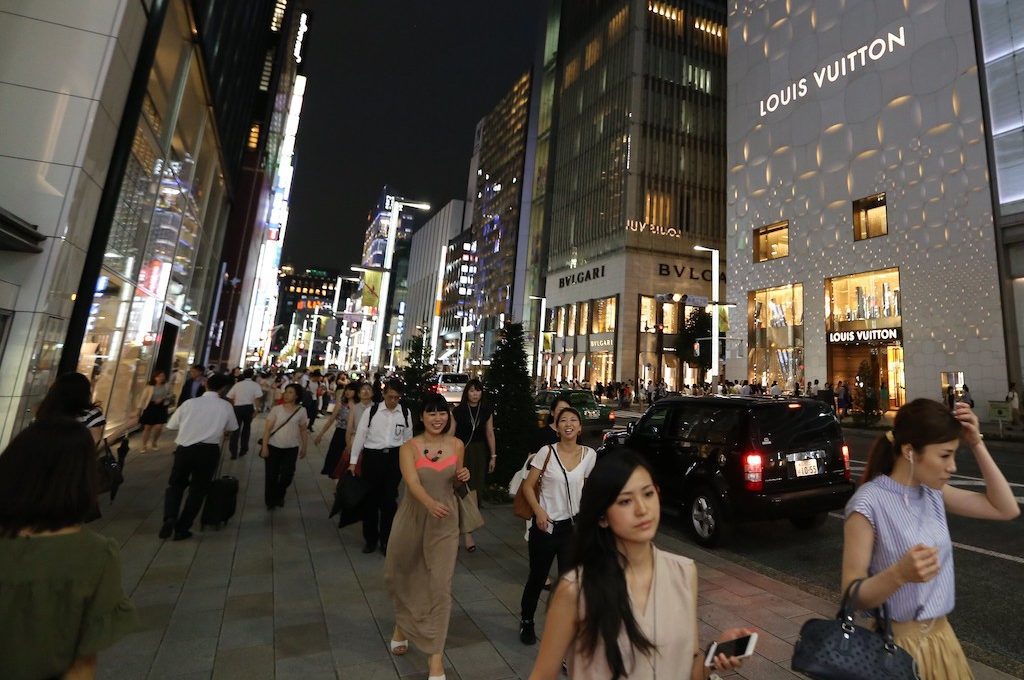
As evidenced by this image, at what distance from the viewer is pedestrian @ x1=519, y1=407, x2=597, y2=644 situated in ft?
12.6

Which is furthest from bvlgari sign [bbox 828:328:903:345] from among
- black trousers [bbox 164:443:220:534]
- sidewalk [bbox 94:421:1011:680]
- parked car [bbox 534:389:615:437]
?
black trousers [bbox 164:443:220:534]

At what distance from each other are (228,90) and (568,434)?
20379mm

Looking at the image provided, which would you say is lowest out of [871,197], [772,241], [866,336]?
[866,336]

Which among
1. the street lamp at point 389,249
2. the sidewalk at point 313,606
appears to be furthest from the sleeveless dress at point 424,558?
the street lamp at point 389,249

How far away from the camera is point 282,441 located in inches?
294

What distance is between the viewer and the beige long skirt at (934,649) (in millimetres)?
1931

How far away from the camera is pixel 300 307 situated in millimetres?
174000

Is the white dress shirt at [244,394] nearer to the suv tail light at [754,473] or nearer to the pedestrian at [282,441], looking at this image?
the pedestrian at [282,441]

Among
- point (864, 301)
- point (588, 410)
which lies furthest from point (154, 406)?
point (864, 301)

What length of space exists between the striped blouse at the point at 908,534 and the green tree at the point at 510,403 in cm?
683

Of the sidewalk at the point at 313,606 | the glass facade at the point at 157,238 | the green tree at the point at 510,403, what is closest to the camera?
the sidewalk at the point at 313,606

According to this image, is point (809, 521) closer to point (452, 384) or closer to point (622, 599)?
point (622, 599)

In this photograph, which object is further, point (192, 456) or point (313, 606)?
point (192, 456)

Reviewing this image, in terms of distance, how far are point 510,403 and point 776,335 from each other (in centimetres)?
3091
